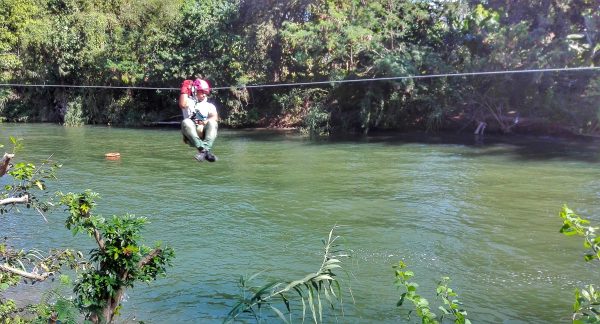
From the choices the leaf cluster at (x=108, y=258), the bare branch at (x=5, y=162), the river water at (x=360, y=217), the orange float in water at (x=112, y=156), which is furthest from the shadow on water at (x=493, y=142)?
the bare branch at (x=5, y=162)

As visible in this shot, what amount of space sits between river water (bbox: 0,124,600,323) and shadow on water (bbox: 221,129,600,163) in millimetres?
204

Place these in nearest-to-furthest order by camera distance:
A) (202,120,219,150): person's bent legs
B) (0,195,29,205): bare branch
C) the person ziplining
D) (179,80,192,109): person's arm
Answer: (0,195,29,205): bare branch, (179,80,192,109): person's arm, the person ziplining, (202,120,219,150): person's bent legs

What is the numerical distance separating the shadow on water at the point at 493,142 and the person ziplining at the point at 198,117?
14.3 m

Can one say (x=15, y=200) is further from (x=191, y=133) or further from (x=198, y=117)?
(x=198, y=117)

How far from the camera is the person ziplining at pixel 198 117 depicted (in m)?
8.80

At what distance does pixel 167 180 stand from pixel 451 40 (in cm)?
1496

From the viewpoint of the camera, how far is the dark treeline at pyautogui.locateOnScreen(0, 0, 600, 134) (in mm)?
23969

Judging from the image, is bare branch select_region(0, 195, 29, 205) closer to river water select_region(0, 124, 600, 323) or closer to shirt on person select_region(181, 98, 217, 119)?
river water select_region(0, 124, 600, 323)

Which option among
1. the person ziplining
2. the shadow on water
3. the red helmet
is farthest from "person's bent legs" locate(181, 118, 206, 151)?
the shadow on water

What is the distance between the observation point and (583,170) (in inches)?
711

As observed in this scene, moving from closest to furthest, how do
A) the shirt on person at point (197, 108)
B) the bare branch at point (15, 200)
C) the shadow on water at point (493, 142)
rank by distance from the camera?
the bare branch at point (15, 200) → the shirt on person at point (197, 108) → the shadow on water at point (493, 142)

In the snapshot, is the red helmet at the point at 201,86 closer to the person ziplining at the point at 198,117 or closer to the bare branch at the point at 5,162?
the person ziplining at the point at 198,117

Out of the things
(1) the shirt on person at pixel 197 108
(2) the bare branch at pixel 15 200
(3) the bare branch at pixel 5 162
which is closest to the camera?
(3) the bare branch at pixel 5 162

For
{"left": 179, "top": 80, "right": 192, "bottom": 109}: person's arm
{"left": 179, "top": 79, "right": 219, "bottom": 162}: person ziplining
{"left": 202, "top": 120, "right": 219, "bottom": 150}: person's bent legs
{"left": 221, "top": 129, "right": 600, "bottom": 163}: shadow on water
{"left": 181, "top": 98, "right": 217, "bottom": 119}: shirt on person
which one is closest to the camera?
{"left": 179, "top": 80, "right": 192, "bottom": 109}: person's arm
